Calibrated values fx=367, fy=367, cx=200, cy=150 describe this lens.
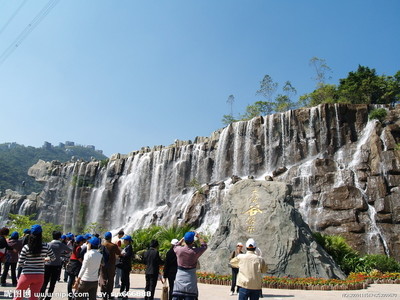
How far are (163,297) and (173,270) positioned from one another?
53 cm

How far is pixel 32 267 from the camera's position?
5496mm

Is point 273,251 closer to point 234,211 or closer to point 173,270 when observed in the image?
point 234,211

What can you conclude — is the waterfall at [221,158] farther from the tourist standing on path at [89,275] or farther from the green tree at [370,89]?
the tourist standing on path at [89,275]

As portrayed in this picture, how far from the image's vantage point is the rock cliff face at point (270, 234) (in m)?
11.3

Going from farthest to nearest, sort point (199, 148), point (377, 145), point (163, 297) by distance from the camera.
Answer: point (199, 148) < point (377, 145) < point (163, 297)

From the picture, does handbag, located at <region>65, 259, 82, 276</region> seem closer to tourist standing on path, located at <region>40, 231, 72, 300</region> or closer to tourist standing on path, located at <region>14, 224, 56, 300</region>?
tourist standing on path, located at <region>40, 231, 72, 300</region>

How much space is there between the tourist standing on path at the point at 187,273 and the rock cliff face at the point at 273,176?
14074mm

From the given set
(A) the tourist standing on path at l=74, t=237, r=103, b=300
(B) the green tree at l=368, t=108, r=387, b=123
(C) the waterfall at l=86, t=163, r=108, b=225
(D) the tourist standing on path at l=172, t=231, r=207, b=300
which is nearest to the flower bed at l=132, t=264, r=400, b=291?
(D) the tourist standing on path at l=172, t=231, r=207, b=300

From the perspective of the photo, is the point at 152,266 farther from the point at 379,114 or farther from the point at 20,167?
the point at 20,167

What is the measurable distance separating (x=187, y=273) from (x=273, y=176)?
67.5 feet

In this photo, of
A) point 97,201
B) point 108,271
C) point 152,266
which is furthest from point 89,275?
point 97,201

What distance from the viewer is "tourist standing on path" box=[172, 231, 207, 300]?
5.08 m

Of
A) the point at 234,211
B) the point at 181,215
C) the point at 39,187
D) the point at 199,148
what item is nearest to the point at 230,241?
the point at 234,211

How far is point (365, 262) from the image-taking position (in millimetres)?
14242
